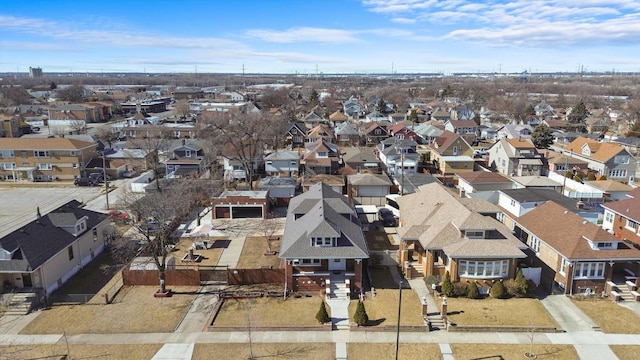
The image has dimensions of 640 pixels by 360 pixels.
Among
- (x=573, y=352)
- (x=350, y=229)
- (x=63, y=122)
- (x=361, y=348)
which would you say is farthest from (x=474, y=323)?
(x=63, y=122)

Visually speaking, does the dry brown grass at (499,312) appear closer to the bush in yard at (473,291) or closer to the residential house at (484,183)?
the bush in yard at (473,291)

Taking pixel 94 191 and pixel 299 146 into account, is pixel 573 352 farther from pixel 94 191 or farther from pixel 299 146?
pixel 299 146

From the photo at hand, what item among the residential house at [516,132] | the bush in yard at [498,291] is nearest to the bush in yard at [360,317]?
the bush in yard at [498,291]

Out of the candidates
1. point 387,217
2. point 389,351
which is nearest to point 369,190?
point 387,217

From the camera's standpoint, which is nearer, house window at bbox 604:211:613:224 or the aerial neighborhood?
the aerial neighborhood

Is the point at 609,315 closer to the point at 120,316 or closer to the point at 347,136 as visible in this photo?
the point at 120,316

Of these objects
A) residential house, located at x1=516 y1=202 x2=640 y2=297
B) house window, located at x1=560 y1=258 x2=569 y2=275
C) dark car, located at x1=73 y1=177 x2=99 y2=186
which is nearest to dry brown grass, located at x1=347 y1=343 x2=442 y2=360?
house window, located at x1=560 y1=258 x2=569 y2=275

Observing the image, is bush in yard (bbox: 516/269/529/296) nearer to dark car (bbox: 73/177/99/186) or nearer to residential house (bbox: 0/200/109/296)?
residential house (bbox: 0/200/109/296)
